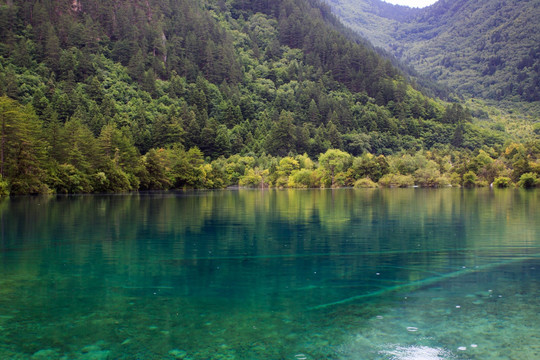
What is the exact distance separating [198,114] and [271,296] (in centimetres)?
13179

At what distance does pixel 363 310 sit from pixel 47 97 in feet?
384

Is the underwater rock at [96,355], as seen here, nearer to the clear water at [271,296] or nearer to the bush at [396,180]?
the clear water at [271,296]

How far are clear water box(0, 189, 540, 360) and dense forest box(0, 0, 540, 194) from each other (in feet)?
153

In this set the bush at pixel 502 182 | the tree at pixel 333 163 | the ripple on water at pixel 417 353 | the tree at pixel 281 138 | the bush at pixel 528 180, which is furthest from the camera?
the tree at pixel 281 138

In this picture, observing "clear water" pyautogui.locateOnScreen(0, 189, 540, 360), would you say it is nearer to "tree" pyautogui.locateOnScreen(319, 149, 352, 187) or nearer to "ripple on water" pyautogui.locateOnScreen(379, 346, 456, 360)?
"ripple on water" pyautogui.locateOnScreen(379, 346, 456, 360)

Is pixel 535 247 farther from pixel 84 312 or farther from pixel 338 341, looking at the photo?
pixel 84 312

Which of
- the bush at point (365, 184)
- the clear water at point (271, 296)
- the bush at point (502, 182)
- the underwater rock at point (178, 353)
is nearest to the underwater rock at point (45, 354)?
the clear water at point (271, 296)

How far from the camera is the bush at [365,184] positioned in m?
99.1

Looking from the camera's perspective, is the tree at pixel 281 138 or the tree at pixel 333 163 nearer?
the tree at pixel 333 163

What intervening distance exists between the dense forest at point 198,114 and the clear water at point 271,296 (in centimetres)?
4673

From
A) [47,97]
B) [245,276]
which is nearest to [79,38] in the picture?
[47,97]

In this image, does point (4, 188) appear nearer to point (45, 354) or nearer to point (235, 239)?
point (235, 239)

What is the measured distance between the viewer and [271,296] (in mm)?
9977

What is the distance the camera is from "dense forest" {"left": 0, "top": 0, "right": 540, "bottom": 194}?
240ft
